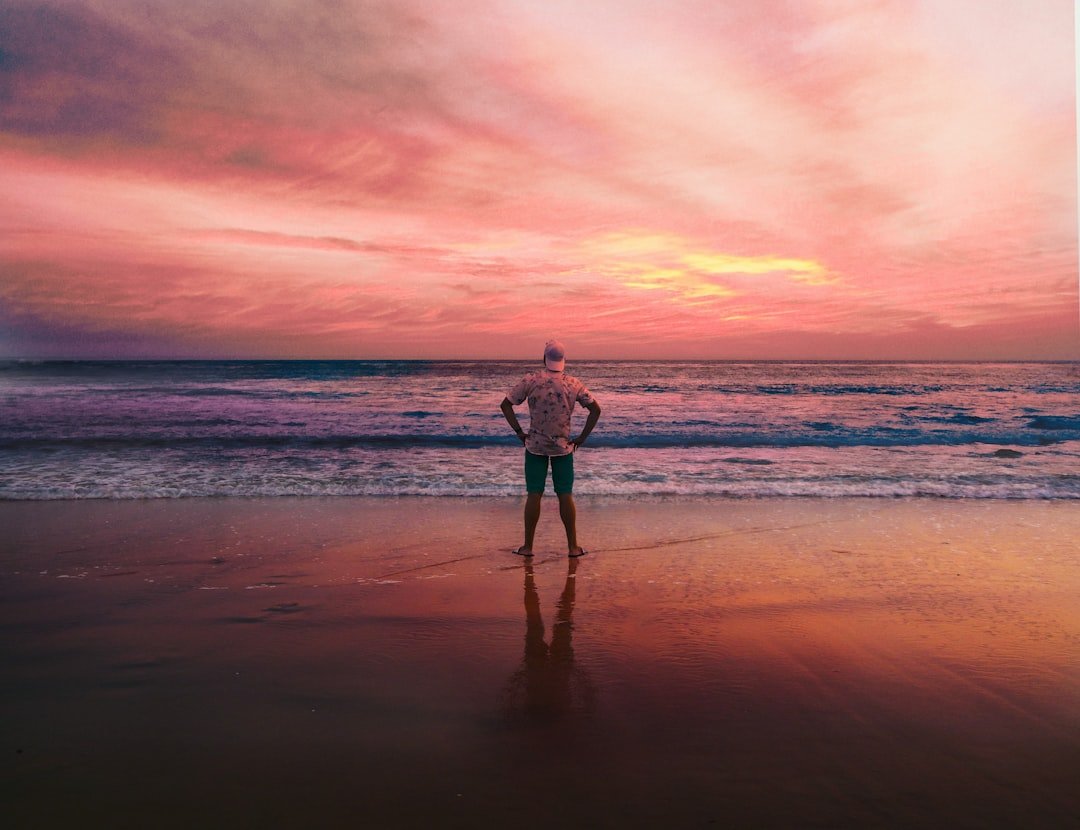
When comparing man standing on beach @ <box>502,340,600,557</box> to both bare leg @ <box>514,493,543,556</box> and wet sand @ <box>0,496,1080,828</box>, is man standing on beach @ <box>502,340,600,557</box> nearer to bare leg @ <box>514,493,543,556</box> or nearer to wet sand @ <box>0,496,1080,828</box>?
bare leg @ <box>514,493,543,556</box>

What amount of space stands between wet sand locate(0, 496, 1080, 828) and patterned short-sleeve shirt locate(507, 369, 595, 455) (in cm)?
109

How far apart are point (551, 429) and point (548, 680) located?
3.14m

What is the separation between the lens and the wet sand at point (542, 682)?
109 inches

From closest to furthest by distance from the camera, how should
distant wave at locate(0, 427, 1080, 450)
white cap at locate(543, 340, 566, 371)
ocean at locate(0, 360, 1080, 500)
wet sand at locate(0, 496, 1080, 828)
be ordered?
wet sand at locate(0, 496, 1080, 828) → white cap at locate(543, 340, 566, 371) → ocean at locate(0, 360, 1080, 500) → distant wave at locate(0, 427, 1080, 450)

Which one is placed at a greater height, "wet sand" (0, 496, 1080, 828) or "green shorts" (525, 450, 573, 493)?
"green shorts" (525, 450, 573, 493)

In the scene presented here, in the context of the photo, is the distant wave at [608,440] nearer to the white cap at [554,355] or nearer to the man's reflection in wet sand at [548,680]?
the white cap at [554,355]

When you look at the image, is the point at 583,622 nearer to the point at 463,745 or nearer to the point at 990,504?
the point at 463,745

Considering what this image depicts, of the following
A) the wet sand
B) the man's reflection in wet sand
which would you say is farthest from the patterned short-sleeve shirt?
the man's reflection in wet sand

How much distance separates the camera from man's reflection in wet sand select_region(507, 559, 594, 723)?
11.6ft

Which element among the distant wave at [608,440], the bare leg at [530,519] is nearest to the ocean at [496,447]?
the distant wave at [608,440]

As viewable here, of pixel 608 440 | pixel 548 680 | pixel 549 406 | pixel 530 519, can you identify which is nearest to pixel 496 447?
pixel 608 440

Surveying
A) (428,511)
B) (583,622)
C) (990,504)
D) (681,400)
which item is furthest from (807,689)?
(681,400)

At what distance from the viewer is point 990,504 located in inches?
381

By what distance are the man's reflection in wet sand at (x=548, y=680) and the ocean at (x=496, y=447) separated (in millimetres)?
5934
